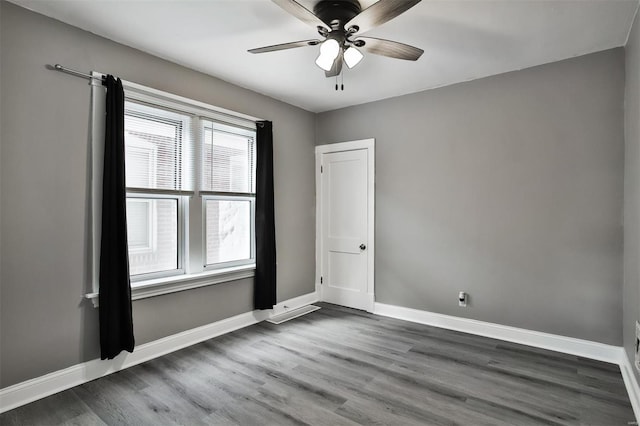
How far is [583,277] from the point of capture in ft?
10.1

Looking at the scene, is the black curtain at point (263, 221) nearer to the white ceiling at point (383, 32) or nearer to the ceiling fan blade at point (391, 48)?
the white ceiling at point (383, 32)

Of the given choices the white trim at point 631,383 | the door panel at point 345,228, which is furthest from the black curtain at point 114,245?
the white trim at point 631,383

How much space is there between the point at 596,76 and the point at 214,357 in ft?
13.7

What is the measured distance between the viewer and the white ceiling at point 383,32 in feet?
7.69

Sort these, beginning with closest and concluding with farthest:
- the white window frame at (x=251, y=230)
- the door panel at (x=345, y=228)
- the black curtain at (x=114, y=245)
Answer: the black curtain at (x=114, y=245) → the white window frame at (x=251, y=230) → the door panel at (x=345, y=228)

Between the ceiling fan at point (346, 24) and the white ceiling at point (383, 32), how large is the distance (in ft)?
0.41

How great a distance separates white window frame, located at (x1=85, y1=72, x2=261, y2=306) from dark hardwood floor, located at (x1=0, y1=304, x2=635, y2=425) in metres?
0.64

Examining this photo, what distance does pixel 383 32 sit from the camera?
2670 millimetres

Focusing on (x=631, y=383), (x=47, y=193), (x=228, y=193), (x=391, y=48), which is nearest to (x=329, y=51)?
(x=391, y=48)

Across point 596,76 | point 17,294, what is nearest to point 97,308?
point 17,294

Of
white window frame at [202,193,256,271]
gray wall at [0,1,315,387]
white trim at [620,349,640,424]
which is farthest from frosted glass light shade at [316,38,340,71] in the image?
white trim at [620,349,640,424]

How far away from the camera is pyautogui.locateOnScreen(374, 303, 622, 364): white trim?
299 centimetres

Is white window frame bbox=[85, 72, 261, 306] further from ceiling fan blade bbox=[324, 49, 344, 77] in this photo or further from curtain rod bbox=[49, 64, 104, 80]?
ceiling fan blade bbox=[324, 49, 344, 77]

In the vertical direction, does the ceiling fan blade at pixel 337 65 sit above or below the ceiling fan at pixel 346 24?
below
